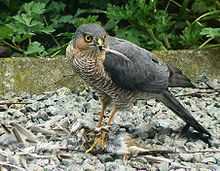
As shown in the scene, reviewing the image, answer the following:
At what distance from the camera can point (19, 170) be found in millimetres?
3480

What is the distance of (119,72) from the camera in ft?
12.5

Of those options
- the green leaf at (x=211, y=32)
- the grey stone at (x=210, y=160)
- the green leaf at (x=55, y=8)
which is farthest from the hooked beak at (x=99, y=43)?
the green leaf at (x=55, y=8)

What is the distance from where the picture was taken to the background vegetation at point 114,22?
5.10 m

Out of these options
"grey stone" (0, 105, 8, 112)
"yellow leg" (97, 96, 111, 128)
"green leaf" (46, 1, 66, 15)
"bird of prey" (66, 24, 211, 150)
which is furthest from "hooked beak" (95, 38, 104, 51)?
"green leaf" (46, 1, 66, 15)

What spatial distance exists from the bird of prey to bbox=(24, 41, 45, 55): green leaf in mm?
1060

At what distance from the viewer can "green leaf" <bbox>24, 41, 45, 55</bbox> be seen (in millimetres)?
5039

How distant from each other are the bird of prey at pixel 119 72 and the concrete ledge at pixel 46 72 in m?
0.76

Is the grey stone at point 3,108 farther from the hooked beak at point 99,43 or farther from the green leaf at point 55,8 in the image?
the green leaf at point 55,8

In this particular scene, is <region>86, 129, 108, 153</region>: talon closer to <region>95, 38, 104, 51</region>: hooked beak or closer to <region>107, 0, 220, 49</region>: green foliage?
<region>95, 38, 104, 51</region>: hooked beak

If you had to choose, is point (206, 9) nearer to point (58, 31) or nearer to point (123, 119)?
point (58, 31)

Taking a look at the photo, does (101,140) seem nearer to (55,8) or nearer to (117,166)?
(117,166)

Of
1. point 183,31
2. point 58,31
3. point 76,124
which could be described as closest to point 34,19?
point 58,31

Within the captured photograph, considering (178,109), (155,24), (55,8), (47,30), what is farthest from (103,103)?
(55,8)

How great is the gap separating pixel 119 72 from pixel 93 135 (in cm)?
33
